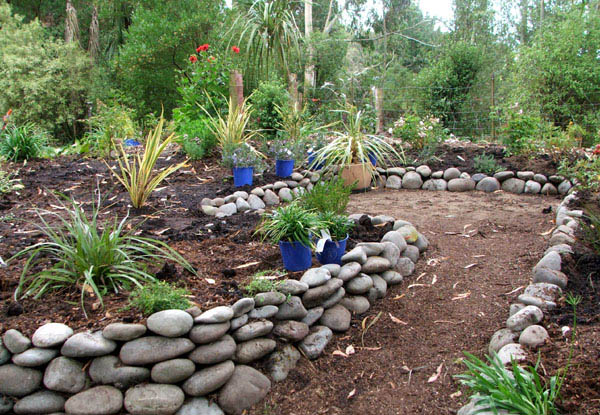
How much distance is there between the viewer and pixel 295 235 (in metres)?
3.09

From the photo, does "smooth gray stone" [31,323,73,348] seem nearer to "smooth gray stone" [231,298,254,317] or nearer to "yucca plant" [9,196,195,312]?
"yucca plant" [9,196,195,312]

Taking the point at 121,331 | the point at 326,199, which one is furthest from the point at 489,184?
the point at 121,331

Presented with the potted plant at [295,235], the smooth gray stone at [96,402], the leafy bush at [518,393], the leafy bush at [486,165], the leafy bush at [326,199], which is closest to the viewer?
the leafy bush at [518,393]

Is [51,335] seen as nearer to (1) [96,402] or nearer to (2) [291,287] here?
(1) [96,402]

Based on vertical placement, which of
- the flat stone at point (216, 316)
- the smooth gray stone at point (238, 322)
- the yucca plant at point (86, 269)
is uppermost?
the yucca plant at point (86, 269)

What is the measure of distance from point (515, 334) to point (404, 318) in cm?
72

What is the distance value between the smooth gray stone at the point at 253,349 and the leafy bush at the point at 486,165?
450cm

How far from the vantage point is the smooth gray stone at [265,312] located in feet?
8.66

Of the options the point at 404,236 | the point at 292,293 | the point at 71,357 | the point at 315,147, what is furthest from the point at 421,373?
the point at 315,147

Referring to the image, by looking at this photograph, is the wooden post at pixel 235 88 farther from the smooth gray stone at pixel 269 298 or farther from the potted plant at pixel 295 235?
the smooth gray stone at pixel 269 298

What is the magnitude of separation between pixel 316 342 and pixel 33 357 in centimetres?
141

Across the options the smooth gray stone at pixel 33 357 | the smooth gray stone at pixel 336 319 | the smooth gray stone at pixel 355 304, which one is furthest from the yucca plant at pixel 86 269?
the smooth gray stone at pixel 355 304

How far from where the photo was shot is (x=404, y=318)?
10.4ft

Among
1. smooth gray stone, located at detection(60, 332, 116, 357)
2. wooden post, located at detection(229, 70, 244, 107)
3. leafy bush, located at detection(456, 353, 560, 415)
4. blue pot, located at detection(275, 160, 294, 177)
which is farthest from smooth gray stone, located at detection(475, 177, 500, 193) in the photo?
smooth gray stone, located at detection(60, 332, 116, 357)
